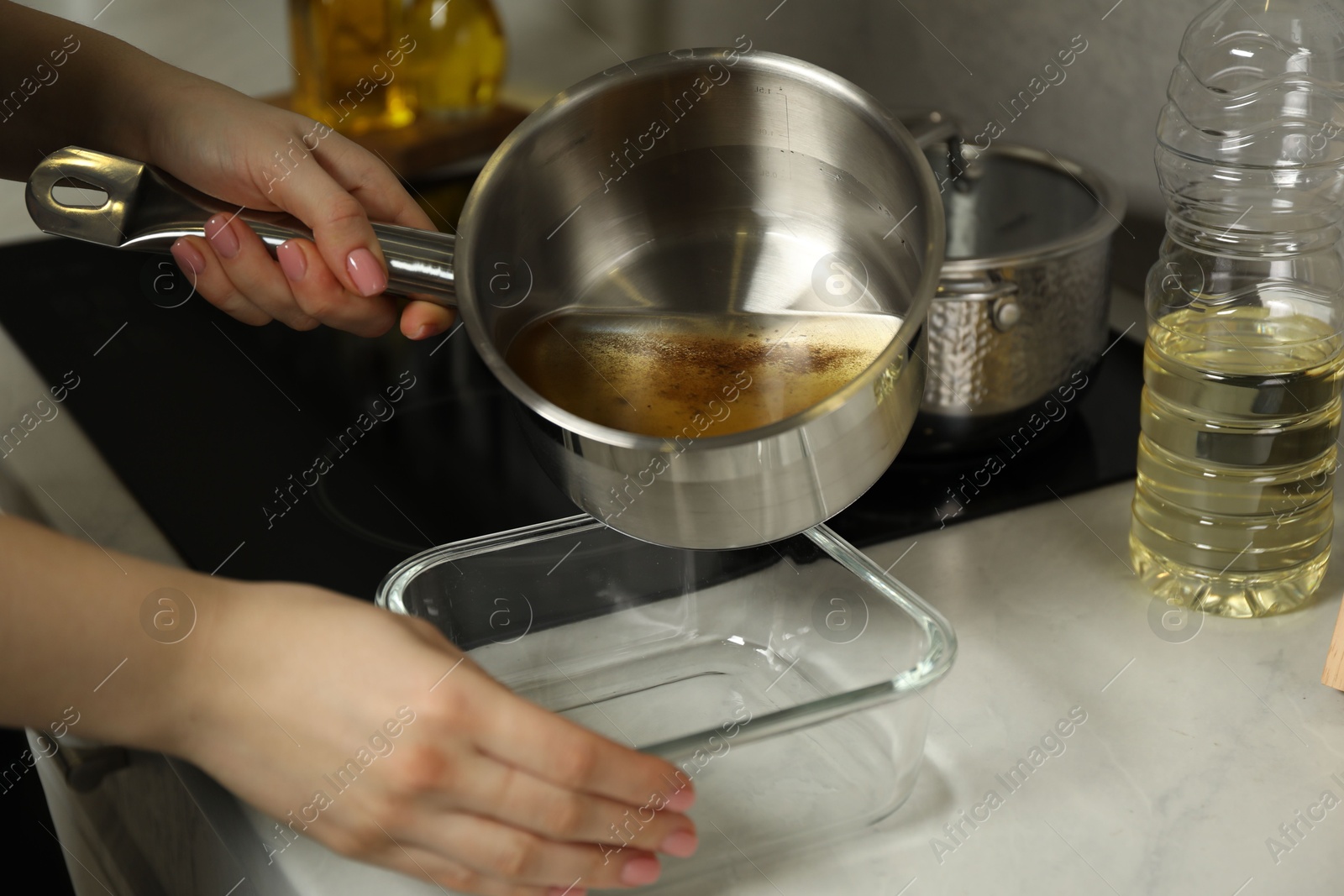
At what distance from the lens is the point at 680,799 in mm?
495

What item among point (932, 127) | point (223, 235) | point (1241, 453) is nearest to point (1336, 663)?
point (1241, 453)

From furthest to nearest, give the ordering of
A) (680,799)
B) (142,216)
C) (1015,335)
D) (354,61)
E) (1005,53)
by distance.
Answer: (354,61) < (1005,53) < (1015,335) < (142,216) < (680,799)

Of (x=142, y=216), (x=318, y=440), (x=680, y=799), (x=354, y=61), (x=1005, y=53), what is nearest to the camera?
(x=680, y=799)

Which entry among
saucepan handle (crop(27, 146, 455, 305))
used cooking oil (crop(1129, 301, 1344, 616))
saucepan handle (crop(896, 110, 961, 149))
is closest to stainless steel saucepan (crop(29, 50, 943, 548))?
saucepan handle (crop(27, 146, 455, 305))

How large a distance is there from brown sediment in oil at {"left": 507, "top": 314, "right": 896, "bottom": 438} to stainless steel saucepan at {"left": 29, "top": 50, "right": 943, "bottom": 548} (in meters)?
0.01

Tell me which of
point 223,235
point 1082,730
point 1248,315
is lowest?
point 1082,730

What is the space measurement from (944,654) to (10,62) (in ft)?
2.24

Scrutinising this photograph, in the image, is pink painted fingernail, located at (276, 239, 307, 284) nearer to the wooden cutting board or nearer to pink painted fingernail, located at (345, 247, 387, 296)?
pink painted fingernail, located at (345, 247, 387, 296)

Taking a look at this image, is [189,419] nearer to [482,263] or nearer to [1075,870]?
[482,263]

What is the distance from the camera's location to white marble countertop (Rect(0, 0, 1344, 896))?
541 millimetres

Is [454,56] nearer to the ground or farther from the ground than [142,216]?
nearer to the ground

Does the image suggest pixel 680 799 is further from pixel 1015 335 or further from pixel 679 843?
pixel 1015 335

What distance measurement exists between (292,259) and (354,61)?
2.39 feet

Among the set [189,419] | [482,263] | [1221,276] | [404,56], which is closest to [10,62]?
[189,419]
